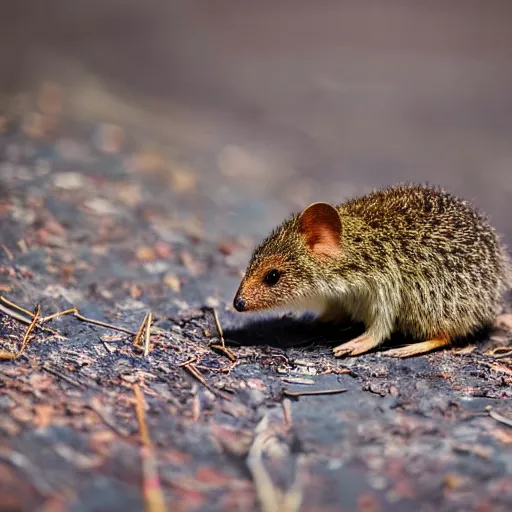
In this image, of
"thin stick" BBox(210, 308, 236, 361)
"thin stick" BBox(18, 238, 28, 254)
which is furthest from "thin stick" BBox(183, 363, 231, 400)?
"thin stick" BBox(18, 238, 28, 254)

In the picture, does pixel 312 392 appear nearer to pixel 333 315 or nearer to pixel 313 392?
pixel 313 392

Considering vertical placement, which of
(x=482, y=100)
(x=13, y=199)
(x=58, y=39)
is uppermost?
(x=58, y=39)

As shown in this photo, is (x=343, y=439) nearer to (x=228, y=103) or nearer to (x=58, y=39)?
(x=228, y=103)

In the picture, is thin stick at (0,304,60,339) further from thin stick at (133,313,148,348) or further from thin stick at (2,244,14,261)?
thin stick at (2,244,14,261)

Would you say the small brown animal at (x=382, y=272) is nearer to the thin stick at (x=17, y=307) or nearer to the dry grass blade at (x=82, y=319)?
the dry grass blade at (x=82, y=319)

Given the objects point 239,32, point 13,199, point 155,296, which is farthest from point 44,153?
point 239,32
